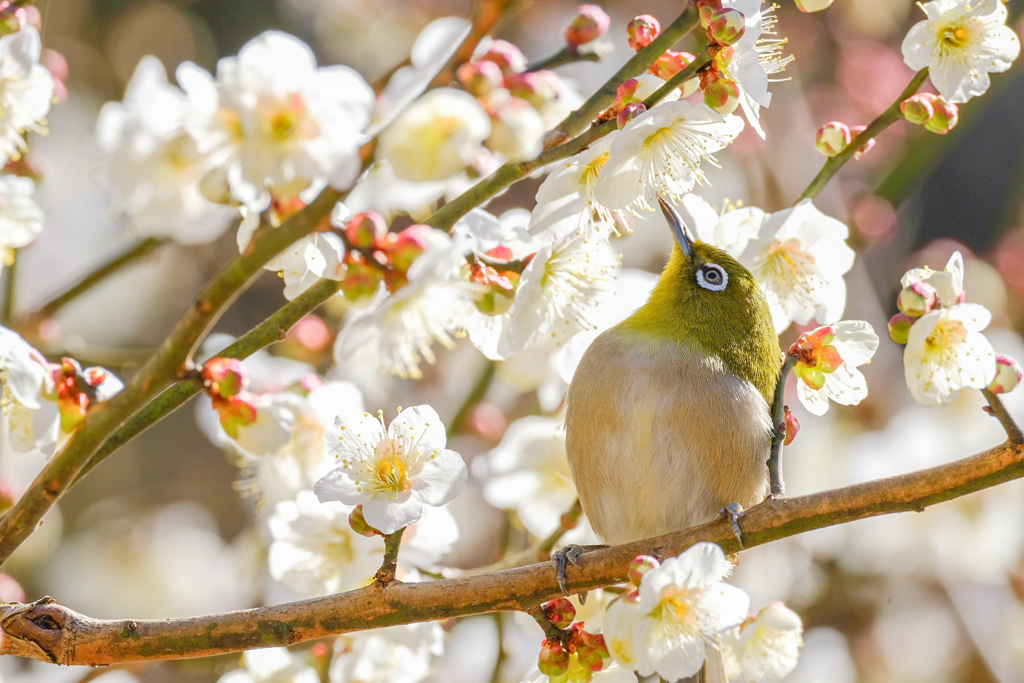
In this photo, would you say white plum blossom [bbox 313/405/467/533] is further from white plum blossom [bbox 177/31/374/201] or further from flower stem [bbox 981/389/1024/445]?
flower stem [bbox 981/389/1024/445]

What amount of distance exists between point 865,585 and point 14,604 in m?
4.54

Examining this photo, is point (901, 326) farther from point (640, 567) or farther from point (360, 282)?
point (360, 282)

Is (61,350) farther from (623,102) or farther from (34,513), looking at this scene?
(623,102)

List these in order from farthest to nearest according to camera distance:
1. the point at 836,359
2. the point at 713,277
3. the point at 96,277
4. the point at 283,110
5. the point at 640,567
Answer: the point at 713,277 < the point at 96,277 < the point at 836,359 < the point at 640,567 < the point at 283,110

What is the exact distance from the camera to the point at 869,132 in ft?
7.45

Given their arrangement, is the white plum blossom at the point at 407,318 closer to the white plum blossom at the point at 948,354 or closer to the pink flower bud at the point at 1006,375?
the white plum blossom at the point at 948,354

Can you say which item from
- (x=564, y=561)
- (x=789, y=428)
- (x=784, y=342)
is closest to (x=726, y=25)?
(x=789, y=428)

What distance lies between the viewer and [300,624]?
203cm

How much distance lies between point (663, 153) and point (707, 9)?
0.38 m

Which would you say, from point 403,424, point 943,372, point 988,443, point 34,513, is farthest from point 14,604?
point 988,443

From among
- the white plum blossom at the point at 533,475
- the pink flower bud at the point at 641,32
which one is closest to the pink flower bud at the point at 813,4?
the pink flower bud at the point at 641,32

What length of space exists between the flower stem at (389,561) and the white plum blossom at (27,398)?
739 mm

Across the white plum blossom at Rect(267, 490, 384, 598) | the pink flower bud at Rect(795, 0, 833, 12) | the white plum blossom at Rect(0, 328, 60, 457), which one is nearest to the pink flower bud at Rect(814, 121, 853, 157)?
the pink flower bud at Rect(795, 0, 833, 12)

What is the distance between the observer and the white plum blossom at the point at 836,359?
225cm
